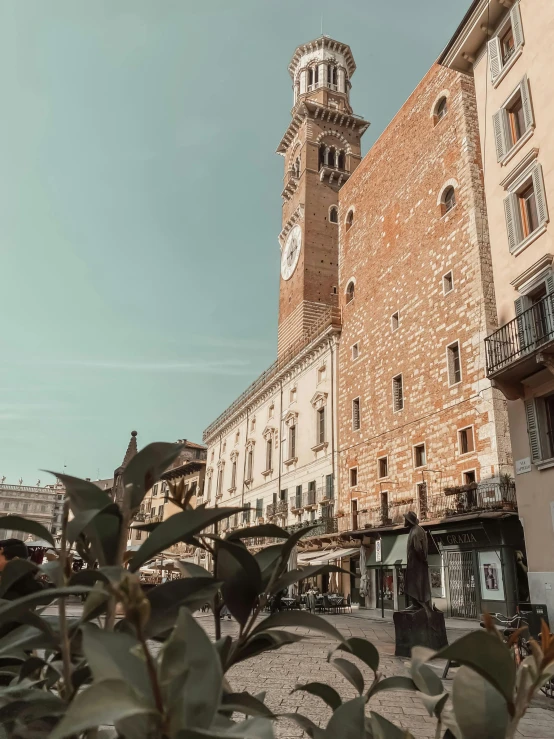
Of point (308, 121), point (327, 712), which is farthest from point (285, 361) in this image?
point (327, 712)

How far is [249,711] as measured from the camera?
800mm

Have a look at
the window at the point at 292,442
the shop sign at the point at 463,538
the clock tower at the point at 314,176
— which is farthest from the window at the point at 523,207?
the clock tower at the point at 314,176

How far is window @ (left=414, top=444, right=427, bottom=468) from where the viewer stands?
20.6 meters

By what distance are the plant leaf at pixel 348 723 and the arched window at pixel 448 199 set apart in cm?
2233

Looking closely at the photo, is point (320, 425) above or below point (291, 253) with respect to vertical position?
below

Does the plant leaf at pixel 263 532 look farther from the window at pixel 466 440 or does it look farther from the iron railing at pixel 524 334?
the window at pixel 466 440

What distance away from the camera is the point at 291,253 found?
40.3 m

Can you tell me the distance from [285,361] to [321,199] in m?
13.0

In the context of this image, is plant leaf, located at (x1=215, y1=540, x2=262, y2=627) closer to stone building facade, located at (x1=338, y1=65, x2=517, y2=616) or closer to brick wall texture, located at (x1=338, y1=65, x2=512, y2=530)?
stone building facade, located at (x1=338, y1=65, x2=517, y2=616)

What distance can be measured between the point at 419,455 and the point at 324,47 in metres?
40.3

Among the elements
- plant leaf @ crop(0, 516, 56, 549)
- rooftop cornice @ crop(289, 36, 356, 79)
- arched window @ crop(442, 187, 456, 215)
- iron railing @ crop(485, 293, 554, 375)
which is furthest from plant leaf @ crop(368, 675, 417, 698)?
rooftop cornice @ crop(289, 36, 356, 79)

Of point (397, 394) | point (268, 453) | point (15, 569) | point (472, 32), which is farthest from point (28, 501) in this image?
point (15, 569)

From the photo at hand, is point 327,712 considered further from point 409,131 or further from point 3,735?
point 409,131

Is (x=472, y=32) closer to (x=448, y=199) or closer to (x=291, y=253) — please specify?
(x=448, y=199)
